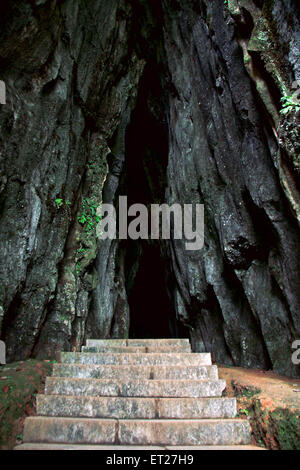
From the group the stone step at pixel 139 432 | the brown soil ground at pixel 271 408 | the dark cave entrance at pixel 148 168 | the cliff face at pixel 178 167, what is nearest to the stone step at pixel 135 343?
the cliff face at pixel 178 167

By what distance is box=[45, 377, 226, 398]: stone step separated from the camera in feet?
11.8

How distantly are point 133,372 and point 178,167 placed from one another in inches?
311

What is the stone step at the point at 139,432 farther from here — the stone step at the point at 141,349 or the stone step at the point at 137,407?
the stone step at the point at 141,349

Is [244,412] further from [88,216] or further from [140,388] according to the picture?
[88,216]

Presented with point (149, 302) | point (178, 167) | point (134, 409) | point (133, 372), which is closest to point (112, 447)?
point (134, 409)

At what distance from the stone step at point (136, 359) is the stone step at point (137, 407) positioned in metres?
0.97

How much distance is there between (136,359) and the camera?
437cm

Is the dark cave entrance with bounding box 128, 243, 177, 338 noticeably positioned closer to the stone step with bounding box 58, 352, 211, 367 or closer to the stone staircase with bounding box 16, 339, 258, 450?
the stone step with bounding box 58, 352, 211, 367

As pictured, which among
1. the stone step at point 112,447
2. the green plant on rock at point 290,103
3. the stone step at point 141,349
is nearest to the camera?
the stone step at point 112,447

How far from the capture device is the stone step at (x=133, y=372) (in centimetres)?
394
